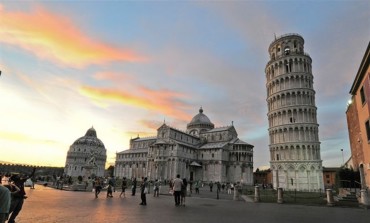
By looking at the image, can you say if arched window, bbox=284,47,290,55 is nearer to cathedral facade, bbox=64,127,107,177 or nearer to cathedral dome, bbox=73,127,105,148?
cathedral facade, bbox=64,127,107,177

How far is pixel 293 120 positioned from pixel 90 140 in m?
115

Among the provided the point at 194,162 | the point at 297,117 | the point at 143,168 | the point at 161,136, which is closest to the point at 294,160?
the point at 297,117

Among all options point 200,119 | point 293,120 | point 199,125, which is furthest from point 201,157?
point 293,120

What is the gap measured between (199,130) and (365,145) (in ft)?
247

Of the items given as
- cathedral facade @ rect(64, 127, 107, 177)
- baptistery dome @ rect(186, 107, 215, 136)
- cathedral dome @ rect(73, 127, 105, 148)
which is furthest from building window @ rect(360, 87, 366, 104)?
cathedral dome @ rect(73, 127, 105, 148)

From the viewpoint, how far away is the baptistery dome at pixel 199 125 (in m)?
99.4

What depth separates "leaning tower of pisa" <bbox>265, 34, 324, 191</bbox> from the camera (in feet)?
188

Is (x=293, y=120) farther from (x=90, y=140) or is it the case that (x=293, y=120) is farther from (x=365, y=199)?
(x=90, y=140)

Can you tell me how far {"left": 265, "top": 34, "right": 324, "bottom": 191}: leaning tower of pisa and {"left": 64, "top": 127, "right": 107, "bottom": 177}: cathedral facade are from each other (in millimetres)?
99765

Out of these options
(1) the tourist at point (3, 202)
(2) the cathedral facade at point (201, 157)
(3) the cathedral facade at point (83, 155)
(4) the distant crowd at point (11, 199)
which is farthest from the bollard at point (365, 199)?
(3) the cathedral facade at point (83, 155)

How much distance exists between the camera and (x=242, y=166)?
8112 cm

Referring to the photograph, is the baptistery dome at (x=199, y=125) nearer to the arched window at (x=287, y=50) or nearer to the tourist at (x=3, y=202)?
the arched window at (x=287, y=50)

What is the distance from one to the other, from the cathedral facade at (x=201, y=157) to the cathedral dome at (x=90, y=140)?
2643 inches

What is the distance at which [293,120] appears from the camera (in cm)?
5991
